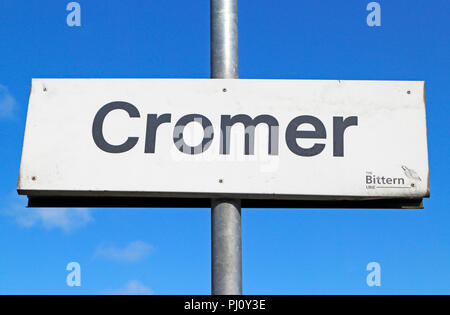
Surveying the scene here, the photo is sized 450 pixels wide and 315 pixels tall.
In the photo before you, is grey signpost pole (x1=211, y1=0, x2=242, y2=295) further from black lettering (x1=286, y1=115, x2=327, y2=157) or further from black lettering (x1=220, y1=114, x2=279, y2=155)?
black lettering (x1=286, y1=115, x2=327, y2=157)

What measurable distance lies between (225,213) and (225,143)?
18.7 inches

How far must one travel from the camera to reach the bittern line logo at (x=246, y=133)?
12.3 ft

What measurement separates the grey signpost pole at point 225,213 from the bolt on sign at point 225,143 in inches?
3.6

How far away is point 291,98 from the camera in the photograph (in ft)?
12.7

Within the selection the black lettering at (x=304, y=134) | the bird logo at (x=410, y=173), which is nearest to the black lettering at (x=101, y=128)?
the black lettering at (x=304, y=134)

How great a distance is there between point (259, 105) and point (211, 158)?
1.52 feet

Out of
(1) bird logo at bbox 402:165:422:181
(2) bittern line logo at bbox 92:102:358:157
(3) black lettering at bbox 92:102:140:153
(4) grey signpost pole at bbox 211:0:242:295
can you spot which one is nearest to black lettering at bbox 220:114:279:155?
(2) bittern line logo at bbox 92:102:358:157

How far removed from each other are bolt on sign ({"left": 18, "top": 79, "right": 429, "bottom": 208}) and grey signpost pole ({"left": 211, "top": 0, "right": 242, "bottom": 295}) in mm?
92

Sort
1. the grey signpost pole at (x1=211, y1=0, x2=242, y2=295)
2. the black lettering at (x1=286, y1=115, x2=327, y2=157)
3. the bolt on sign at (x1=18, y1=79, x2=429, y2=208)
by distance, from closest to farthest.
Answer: the grey signpost pole at (x1=211, y1=0, x2=242, y2=295) → the bolt on sign at (x1=18, y1=79, x2=429, y2=208) → the black lettering at (x1=286, y1=115, x2=327, y2=157)

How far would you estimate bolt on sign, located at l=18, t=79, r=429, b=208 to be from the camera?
3.68 metres

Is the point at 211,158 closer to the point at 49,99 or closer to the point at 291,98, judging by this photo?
the point at 291,98

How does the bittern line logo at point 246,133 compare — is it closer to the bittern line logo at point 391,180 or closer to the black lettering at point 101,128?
the black lettering at point 101,128

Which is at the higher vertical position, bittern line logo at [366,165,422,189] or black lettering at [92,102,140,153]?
black lettering at [92,102,140,153]

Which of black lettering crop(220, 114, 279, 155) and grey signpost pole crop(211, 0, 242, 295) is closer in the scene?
grey signpost pole crop(211, 0, 242, 295)
